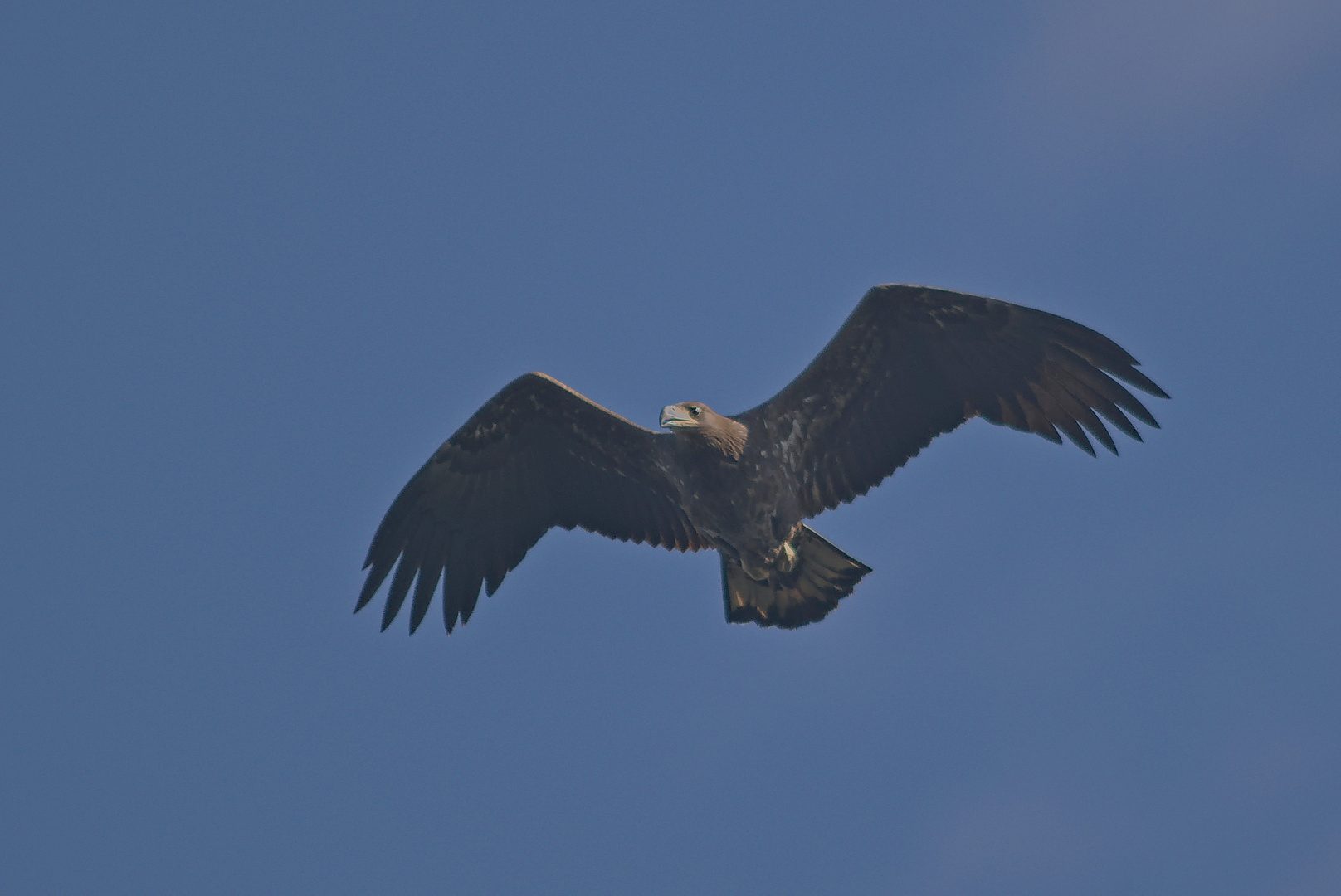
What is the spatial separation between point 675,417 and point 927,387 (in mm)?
2247

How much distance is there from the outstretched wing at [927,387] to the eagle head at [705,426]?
22 centimetres

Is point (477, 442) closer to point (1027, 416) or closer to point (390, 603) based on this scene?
point (390, 603)

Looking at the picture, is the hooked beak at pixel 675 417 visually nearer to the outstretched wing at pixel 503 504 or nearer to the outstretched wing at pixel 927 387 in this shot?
the outstretched wing at pixel 927 387

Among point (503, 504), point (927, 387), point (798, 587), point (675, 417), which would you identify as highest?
point (927, 387)

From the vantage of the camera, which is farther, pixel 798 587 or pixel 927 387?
pixel 798 587

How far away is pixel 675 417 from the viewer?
1203 cm

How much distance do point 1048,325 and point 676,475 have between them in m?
3.41

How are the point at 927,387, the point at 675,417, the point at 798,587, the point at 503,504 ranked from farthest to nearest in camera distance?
1. the point at 503,504
2. the point at 798,587
3. the point at 927,387
4. the point at 675,417

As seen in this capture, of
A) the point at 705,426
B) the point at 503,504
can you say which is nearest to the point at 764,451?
the point at 705,426

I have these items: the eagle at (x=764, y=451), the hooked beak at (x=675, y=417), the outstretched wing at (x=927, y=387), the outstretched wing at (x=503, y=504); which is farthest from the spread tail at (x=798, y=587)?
the hooked beak at (x=675, y=417)

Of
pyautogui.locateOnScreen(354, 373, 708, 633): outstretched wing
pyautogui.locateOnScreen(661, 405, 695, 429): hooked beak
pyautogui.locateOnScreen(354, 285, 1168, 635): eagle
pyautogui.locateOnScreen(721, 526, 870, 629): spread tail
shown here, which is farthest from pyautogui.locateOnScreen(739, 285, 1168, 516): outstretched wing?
pyautogui.locateOnScreen(354, 373, 708, 633): outstretched wing

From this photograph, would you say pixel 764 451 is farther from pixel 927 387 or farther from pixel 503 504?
pixel 503 504

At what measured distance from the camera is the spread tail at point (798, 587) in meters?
12.7

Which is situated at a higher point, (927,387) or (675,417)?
(927,387)
